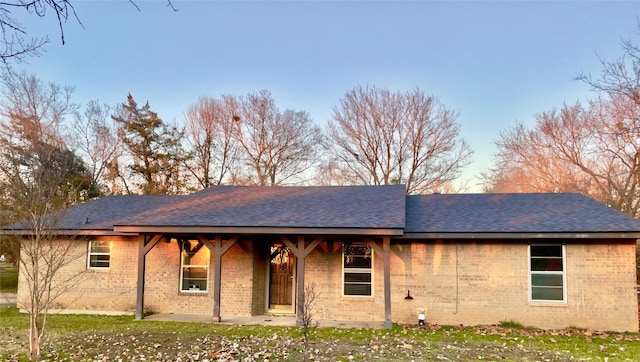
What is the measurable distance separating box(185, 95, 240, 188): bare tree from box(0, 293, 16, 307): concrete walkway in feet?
49.0

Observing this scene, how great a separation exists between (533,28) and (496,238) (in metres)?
8.79

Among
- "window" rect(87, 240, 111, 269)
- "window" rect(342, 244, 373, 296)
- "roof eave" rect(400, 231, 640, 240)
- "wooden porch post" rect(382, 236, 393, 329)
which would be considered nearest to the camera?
"roof eave" rect(400, 231, 640, 240)

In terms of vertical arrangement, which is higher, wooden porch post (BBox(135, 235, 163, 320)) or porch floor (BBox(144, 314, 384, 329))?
wooden porch post (BBox(135, 235, 163, 320))

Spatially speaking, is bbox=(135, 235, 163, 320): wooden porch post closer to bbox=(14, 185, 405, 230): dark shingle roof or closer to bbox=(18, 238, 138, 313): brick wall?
bbox=(14, 185, 405, 230): dark shingle roof

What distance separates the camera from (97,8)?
449 cm

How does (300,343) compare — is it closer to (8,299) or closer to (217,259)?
(217,259)

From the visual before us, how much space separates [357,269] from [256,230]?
3.03m

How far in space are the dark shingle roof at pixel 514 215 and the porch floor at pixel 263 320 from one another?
8.63ft

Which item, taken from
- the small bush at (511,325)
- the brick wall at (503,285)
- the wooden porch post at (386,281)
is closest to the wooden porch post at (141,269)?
the wooden porch post at (386,281)

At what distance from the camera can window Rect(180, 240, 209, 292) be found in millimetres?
13031

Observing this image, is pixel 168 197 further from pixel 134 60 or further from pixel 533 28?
pixel 533 28

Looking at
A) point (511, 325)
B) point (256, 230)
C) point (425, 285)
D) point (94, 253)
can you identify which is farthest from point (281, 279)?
point (511, 325)

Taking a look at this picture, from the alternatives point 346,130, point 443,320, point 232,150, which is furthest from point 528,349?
point 232,150

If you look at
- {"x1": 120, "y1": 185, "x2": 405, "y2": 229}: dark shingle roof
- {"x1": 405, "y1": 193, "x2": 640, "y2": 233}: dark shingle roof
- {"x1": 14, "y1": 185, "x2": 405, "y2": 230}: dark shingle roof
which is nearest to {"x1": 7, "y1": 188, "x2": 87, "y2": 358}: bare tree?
{"x1": 14, "y1": 185, "x2": 405, "y2": 230}: dark shingle roof
